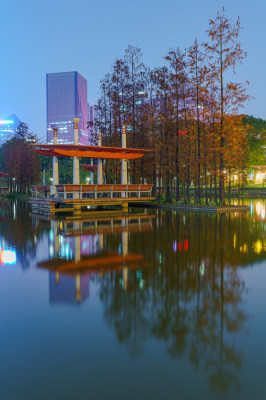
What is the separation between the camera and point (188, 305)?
18.2 ft

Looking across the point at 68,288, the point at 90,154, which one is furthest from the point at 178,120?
the point at 68,288

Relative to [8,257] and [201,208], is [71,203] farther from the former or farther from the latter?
[8,257]

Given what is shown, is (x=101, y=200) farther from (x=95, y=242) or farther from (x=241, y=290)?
(x=241, y=290)

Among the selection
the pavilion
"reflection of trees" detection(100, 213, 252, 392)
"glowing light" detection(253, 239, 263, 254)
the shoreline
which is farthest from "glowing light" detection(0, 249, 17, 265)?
the shoreline

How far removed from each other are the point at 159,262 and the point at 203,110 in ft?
66.0

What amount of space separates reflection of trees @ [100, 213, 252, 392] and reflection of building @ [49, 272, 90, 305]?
0.37 metres

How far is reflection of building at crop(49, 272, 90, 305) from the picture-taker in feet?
19.9

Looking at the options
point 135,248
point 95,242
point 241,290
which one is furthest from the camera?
point 95,242

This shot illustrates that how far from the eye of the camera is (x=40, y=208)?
27.4 meters

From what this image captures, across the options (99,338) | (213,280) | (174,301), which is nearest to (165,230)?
(213,280)

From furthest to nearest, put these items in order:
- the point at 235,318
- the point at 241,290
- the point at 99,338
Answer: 1. the point at 241,290
2. the point at 235,318
3. the point at 99,338

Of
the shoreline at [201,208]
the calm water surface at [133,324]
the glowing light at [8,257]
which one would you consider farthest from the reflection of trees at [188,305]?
the shoreline at [201,208]

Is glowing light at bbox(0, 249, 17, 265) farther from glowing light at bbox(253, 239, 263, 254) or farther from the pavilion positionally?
the pavilion

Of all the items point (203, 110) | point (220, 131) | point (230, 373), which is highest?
point (203, 110)
